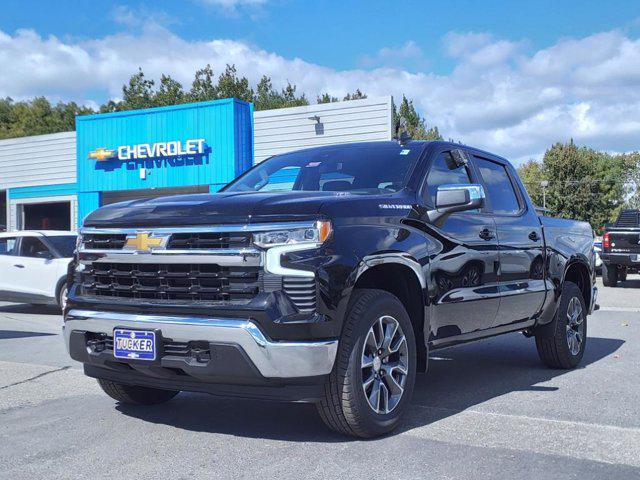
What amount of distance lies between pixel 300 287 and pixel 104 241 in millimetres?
1384

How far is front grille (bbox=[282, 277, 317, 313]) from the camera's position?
3861mm

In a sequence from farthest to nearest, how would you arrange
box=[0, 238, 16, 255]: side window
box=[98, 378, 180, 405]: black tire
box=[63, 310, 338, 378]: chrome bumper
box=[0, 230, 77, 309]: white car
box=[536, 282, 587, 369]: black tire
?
1. box=[0, 238, 16, 255]: side window
2. box=[0, 230, 77, 309]: white car
3. box=[536, 282, 587, 369]: black tire
4. box=[98, 378, 180, 405]: black tire
5. box=[63, 310, 338, 378]: chrome bumper

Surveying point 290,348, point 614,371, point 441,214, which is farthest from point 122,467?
point 614,371

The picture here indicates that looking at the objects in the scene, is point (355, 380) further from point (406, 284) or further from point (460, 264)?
point (460, 264)

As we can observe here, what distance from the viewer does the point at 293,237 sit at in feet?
12.9

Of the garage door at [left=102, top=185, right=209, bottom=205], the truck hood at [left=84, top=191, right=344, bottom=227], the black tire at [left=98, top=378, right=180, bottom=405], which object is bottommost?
the black tire at [left=98, top=378, right=180, bottom=405]

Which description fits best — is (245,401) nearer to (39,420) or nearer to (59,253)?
(39,420)

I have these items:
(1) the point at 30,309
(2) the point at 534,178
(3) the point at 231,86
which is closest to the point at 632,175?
(2) the point at 534,178

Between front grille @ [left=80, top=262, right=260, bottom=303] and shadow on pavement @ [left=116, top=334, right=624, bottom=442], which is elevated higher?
front grille @ [left=80, top=262, right=260, bottom=303]

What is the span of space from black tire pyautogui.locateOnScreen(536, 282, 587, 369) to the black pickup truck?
1387 millimetres

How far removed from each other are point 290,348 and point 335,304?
352 mm

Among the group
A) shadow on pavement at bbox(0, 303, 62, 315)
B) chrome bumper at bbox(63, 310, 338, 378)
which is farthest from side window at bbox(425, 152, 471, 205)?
shadow on pavement at bbox(0, 303, 62, 315)

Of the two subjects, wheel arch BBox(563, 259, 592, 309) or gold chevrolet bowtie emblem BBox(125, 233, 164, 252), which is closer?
gold chevrolet bowtie emblem BBox(125, 233, 164, 252)

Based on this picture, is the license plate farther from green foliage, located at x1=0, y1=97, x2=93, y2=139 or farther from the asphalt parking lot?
green foliage, located at x1=0, y1=97, x2=93, y2=139
